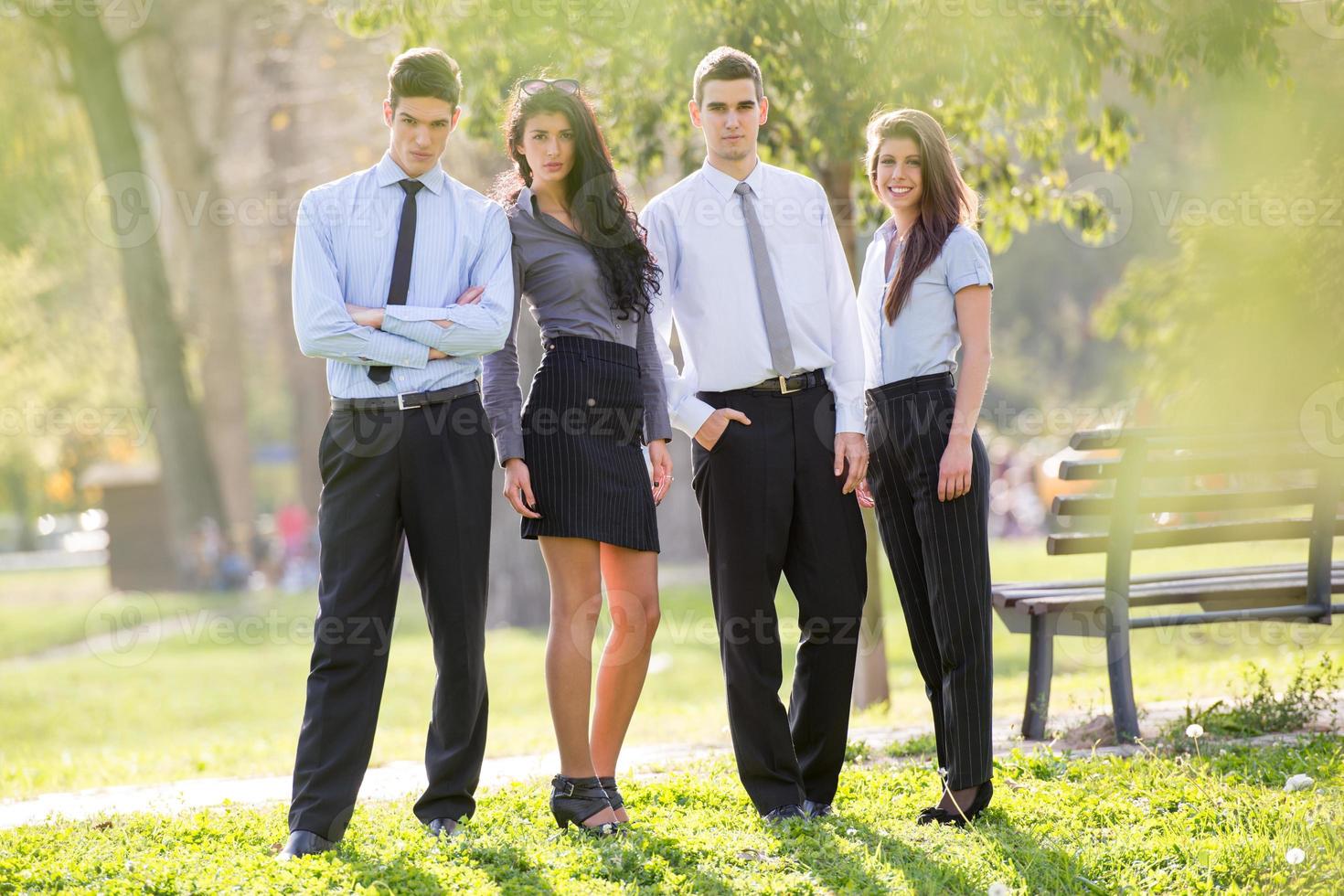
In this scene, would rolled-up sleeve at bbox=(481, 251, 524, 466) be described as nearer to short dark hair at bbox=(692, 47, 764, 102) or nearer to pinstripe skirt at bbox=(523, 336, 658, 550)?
pinstripe skirt at bbox=(523, 336, 658, 550)

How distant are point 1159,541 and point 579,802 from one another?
2.88 meters

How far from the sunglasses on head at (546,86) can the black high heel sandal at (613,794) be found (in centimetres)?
217

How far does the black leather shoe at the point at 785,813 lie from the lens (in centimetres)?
440

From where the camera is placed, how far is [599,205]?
14.1 feet

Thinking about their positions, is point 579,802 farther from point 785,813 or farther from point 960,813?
point 960,813

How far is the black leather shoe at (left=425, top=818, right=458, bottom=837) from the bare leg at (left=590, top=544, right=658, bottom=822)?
1.57 ft

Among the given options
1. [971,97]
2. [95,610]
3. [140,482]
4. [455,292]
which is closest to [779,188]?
[455,292]

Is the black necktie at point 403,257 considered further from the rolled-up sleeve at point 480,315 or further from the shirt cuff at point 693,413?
the shirt cuff at point 693,413
